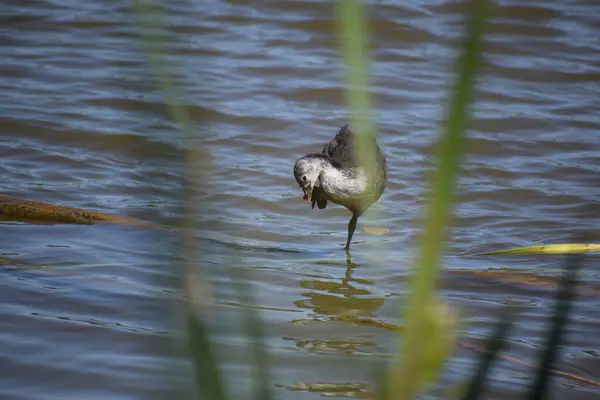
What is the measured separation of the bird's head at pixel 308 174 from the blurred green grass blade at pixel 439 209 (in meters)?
4.72

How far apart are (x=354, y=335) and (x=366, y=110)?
2896 mm

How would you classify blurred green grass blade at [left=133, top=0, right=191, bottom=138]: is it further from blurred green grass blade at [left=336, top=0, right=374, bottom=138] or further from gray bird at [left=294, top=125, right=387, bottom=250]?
gray bird at [left=294, top=125, right=387, bottom=250]

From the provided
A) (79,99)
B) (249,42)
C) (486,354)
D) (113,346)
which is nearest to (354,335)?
(113,346)

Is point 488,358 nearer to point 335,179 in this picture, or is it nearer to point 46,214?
point 46,214

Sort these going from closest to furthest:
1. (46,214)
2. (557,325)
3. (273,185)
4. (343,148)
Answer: (557,325), (46,214), (343,148), (273,185)

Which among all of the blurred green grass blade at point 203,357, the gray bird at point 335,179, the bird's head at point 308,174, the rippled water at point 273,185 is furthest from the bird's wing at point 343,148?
the blurred green grass blade at point 203,357

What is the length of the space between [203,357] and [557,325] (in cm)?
31

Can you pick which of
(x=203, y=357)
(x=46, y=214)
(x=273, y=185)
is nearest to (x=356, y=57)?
(x=203, y=357)

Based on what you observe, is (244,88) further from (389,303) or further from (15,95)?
(389,303)

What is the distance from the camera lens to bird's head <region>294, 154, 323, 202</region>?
5438 millimetres

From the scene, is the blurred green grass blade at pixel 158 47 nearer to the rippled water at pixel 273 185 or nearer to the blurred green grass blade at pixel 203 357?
the rippled water at pixel 273 185

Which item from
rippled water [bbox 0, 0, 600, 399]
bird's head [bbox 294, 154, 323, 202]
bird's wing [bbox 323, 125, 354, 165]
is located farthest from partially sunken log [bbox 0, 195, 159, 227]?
bird's wing [bbox 323, 125, 354, 165]

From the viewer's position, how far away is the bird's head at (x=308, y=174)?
544 cm

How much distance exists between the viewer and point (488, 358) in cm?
77
